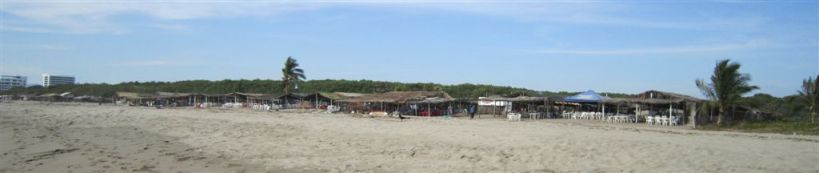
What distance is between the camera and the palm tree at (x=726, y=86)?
25094 millimetres

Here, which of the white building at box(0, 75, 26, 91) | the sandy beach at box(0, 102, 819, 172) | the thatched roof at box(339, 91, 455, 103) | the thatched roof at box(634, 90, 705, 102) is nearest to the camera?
the sandy beach at box(0, 102, 819, 172)

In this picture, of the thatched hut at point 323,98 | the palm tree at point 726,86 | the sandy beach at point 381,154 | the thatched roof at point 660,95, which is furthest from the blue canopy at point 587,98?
the thatched hut at point 323,98

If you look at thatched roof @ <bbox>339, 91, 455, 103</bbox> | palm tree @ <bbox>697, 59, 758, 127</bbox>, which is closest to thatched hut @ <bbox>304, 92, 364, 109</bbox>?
thatched roof @ <bbox>339, 91, 455, 103</bbox>

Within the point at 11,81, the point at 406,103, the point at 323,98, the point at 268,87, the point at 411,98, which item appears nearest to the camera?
the point at 411,98

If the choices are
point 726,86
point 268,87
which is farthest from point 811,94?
point 268,87

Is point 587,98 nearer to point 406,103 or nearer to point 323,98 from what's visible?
point 406,103

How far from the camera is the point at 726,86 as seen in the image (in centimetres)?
2531

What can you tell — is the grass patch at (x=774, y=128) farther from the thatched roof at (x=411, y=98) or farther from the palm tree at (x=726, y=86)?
the thatched roof at (x=411, y=98)

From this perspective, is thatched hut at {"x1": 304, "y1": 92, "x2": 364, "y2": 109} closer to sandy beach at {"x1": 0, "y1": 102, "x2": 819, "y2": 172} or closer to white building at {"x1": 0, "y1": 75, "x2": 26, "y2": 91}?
sandy beach at {"x1": 0, "y1": 102, "x2": 819, "y2": 172}

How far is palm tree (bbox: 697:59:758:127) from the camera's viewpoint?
988 inches

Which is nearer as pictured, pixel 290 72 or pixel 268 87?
pixel 290 72

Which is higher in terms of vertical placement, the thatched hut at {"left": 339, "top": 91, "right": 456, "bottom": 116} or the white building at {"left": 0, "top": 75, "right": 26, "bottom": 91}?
the white building at {"left": 0, "top": 75, "right": 26, "bottom": 91}

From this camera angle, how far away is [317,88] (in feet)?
251

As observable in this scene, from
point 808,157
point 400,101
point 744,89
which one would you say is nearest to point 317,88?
point 400,101
